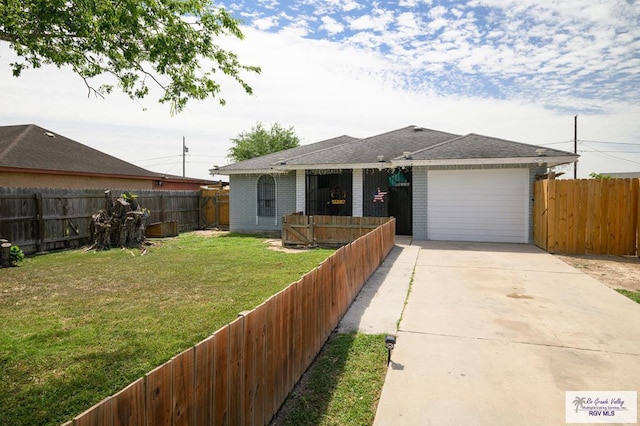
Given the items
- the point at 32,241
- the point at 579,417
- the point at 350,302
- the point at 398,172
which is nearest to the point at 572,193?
the point at 398,172

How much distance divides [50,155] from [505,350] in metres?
21.2

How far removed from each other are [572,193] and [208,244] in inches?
471

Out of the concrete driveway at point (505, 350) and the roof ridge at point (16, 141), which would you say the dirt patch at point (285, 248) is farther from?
the roof ridge at point (16, 141)

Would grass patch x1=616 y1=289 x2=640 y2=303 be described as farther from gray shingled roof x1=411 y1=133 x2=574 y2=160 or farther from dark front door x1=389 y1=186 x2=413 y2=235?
dark front door x1=389 y1=186 x2=413 y2=235

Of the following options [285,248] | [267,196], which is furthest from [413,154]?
[267,196]

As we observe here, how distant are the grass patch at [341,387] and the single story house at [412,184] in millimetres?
10094

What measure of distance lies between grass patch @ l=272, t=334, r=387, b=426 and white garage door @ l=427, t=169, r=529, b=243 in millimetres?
10069

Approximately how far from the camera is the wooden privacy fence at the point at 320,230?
511 inches

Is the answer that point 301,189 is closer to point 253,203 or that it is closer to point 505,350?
point 253,203

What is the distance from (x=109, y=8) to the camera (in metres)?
4.66

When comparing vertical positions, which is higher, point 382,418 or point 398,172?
point 398,172

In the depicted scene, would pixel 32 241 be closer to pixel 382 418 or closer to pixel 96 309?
pixel 96 309

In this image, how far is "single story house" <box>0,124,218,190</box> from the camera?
1619cm

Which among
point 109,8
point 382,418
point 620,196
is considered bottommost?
point 382,418
